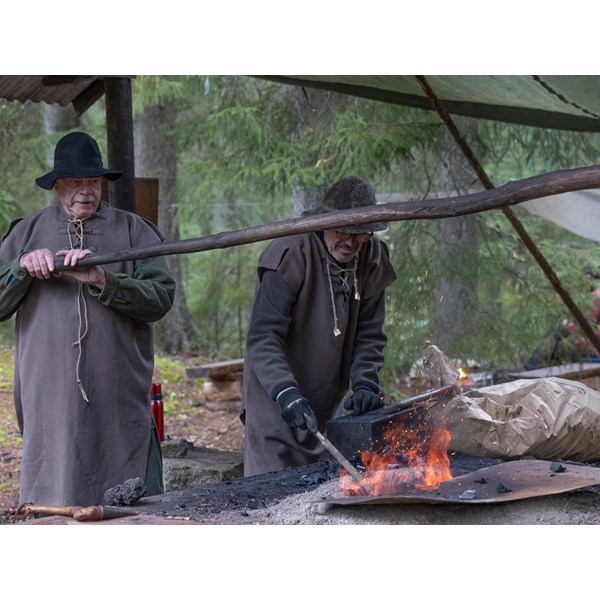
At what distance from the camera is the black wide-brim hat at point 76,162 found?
4.70m

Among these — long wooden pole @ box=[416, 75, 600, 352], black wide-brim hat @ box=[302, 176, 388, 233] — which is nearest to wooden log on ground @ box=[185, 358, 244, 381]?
long wooden pole @ box=[416, 75, 600, 352]

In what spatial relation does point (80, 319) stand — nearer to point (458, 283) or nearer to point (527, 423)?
point (527, 423)

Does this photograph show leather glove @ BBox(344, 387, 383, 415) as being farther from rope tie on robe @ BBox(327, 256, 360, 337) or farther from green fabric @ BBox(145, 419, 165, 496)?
green fabric @ BBox(145, 419, 165, 496)

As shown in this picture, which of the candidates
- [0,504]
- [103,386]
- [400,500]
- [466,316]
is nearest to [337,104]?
[466,316]

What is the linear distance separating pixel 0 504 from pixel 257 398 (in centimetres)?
315

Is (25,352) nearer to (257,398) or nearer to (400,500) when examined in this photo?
(257,398)

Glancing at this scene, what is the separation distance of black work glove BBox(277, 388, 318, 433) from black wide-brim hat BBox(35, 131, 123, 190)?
4.27 feet

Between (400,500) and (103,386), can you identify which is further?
(103,386)

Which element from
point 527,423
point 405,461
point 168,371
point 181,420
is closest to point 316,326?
point 405,461

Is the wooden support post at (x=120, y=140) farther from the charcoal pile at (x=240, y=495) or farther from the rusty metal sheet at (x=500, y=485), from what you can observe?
the rusty metal sheet at (x=500, y=485)

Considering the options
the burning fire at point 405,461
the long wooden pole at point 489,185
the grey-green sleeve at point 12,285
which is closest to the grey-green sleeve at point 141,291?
the grey-green sleeve at point 12,285

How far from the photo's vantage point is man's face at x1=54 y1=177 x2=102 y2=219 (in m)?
4.80

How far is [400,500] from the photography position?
3623mm

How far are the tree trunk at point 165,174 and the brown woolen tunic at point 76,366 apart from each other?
8576 mm
